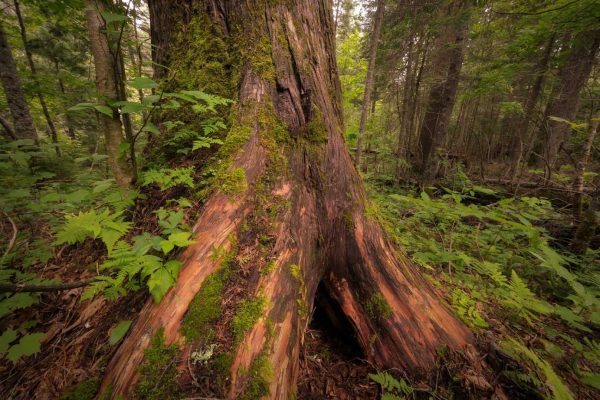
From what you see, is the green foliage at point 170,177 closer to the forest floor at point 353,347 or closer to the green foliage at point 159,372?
the forest floor at point 353,347

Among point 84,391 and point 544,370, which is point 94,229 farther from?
point 544,370

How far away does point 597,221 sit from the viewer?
11.8 feet

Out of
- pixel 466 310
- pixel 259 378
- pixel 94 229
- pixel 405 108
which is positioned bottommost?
pixel 466 310

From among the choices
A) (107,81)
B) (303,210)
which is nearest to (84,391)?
(303,210)

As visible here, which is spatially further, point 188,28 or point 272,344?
point 188,28

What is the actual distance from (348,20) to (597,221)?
72.8ft

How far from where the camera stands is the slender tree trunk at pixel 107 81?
7.03 ft

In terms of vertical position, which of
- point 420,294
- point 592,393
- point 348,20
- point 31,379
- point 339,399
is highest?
point 348,20

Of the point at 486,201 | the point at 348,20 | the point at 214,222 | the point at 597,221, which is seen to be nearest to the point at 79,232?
the point at 214,222

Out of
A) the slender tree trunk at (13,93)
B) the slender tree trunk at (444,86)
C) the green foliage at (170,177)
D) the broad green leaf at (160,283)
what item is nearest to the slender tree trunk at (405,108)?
the slender tree trunk at (444,86)

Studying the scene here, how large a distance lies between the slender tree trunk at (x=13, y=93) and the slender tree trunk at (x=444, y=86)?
11.5 m

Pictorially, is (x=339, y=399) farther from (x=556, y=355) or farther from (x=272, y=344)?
(x=556, y=355)

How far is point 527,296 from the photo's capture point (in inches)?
87.6

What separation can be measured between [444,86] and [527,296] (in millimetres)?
7615
